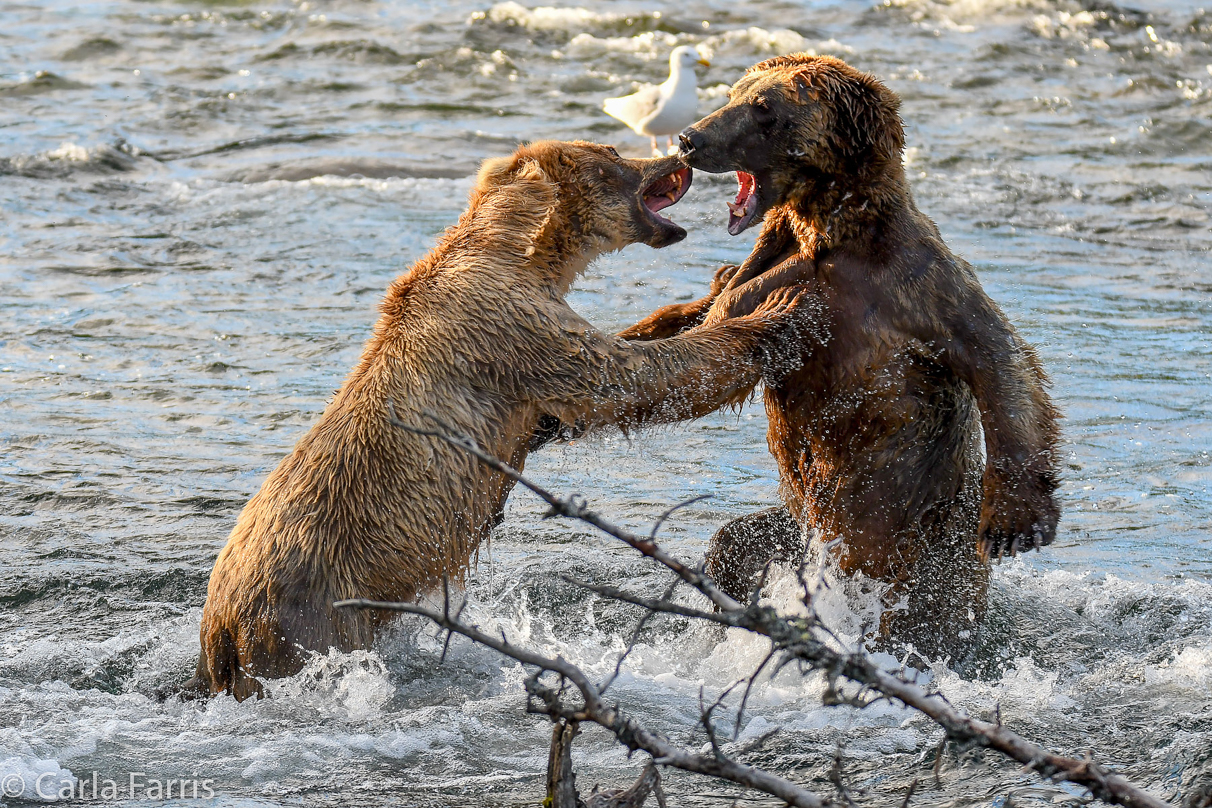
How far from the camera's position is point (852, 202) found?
4766 millimetres

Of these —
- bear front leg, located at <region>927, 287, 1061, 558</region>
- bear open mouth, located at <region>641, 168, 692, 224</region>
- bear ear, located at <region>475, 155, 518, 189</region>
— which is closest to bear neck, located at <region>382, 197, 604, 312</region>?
bear ear, located at <region>475, 155, 518, 189</region>

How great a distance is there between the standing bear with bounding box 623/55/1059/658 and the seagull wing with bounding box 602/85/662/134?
8.10 meters

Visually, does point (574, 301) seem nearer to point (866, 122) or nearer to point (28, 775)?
point (866, 122)

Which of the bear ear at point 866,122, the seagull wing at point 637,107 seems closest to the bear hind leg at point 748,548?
the bear ear at point 866,122

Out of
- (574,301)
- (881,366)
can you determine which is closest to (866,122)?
(881,366)

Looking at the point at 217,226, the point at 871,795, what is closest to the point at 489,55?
the point at 217,226

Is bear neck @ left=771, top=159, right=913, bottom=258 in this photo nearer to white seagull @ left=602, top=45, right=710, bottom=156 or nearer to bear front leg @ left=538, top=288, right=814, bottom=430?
bear front leg @ left=538, top=288, right=814, bottom=430

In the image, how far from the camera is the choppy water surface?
4.66 m

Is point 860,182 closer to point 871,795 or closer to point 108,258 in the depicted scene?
point 871,795

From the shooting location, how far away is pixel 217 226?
11594 mm

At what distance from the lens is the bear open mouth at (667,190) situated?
17.3 feet

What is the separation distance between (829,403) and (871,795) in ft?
Result: 4.27

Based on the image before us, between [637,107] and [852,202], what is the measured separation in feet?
27.9

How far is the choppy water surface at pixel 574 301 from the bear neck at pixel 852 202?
3.39 ft
